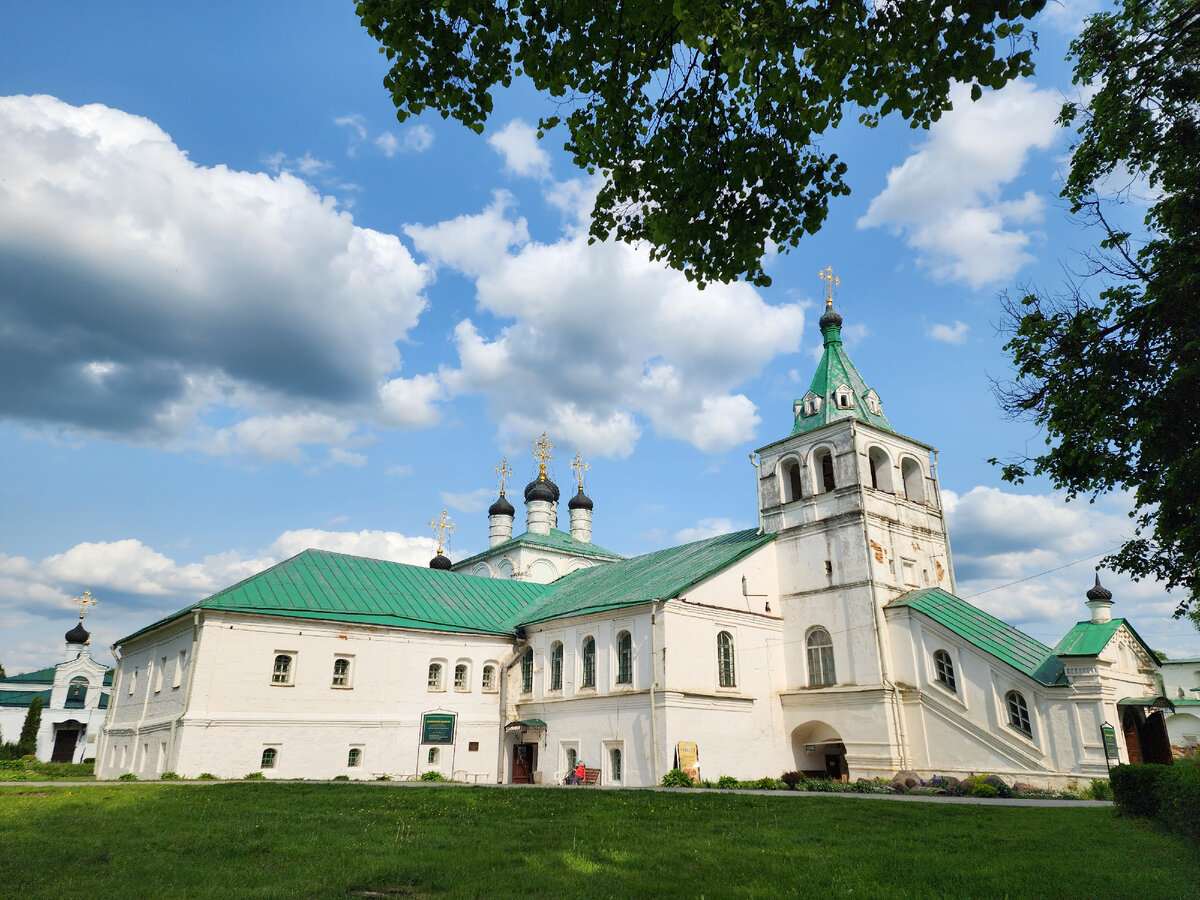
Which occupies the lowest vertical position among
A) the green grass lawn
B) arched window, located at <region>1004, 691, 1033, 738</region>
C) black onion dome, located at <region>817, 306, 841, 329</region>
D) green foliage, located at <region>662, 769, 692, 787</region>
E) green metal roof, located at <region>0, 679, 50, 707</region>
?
the green grass lawn

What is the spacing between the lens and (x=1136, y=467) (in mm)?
12477

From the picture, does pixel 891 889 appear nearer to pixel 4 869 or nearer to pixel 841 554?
pixel 4 869

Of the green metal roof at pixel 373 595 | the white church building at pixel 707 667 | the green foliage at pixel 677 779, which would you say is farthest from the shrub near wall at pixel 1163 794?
the green metal roof at pixel 373 595

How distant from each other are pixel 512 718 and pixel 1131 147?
28523mm

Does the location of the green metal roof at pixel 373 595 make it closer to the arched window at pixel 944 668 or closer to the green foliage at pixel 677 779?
the green foliage at pixel 677 779

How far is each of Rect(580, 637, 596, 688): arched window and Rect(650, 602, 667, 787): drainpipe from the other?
3657 mm

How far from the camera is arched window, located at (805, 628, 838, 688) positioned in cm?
2900

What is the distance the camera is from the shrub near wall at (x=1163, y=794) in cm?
1078

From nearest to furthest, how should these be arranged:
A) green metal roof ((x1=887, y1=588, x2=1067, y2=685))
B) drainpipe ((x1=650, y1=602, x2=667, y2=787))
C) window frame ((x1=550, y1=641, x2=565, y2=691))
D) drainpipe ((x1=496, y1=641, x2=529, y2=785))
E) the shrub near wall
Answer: the shrub near wall → green metal roof ((x1=887, y1=588, x2=1067, y2=685)) → drainpipe ((x1=650, y1=602, x2=667, y2=787)) → window frame ((x1=550, y1=641, x2=565, y2=691)) → drainpipe ((x1=496, y1=641, x2=529, y2=785))

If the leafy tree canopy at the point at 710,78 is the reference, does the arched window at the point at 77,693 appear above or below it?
below

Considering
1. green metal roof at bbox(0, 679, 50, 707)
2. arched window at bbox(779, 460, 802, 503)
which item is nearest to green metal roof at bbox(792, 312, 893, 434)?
arched window at bbox(779, 460, 802, 503)

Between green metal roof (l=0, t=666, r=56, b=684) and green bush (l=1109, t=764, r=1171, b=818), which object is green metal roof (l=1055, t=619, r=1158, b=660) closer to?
green bush (l=1109, t=764, r=1171, b=818)

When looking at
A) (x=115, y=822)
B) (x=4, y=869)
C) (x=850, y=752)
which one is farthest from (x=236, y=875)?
(x=850, y=752)

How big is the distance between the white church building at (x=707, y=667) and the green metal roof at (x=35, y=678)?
2993cm
